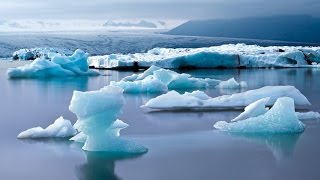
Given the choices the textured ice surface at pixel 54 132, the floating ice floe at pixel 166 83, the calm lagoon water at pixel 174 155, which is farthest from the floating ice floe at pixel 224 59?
the textured ice surface at pixel 54 132

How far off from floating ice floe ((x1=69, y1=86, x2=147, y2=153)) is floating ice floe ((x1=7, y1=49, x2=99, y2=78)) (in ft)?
39.4

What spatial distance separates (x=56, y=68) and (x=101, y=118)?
12.2 metres

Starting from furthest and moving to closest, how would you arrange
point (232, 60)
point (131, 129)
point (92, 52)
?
point (92, 52) < point (232, 60) < point (131, 129)

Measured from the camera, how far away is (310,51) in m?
23.2

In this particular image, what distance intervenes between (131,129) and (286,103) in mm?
1812

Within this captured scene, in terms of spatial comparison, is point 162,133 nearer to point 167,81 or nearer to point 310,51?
point 167,81

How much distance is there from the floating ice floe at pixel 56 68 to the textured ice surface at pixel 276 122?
11.5m

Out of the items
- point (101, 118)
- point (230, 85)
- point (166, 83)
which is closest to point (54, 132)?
point (101, 118)

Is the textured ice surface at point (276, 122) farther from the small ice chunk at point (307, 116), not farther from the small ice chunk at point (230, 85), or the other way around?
the small ice chunk at point (230, 85)

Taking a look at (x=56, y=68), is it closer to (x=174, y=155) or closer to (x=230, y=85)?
(x=230, y=85)

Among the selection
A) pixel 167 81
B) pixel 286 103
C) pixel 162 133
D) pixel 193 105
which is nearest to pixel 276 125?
pixel 286 103

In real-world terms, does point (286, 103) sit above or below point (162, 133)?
above

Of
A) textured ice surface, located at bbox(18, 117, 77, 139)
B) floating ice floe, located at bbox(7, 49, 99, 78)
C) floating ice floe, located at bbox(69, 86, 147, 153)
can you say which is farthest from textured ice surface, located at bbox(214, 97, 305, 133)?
floating ice floe, located at bbox(7, 49, 99, 78)

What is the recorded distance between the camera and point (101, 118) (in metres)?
4.88
